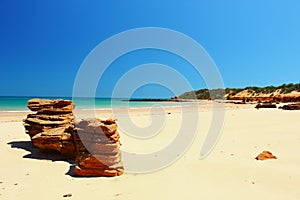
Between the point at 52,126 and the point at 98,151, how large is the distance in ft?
10.8

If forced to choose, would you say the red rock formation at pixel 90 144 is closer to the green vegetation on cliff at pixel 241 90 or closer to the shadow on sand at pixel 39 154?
the shadow on sand at pixel 39 154

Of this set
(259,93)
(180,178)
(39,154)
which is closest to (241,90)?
(259,93)

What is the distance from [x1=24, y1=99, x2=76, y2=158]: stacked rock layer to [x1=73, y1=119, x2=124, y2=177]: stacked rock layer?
4.23ft

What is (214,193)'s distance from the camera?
182 inches

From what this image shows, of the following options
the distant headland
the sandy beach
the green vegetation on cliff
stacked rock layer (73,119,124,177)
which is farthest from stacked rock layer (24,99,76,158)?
the green vegetation on cliff

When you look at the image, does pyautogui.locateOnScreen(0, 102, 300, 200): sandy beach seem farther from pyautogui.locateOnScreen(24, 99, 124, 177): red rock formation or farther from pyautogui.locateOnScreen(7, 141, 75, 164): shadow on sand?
pyautogui.locateOnScreen(24, 99, 124, 177): red rock formation

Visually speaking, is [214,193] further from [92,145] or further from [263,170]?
[92,145]

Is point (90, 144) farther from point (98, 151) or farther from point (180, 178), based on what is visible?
point (180, 178)

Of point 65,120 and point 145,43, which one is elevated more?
point 145,43

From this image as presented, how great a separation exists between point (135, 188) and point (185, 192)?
0.99 metres

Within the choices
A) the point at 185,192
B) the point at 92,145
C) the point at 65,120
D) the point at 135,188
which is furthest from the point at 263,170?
the point at 65,120

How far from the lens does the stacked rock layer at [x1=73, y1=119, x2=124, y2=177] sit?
19.5 feet

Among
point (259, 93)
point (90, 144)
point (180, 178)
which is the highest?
point (259, 93)

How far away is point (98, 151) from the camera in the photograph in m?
6.06
